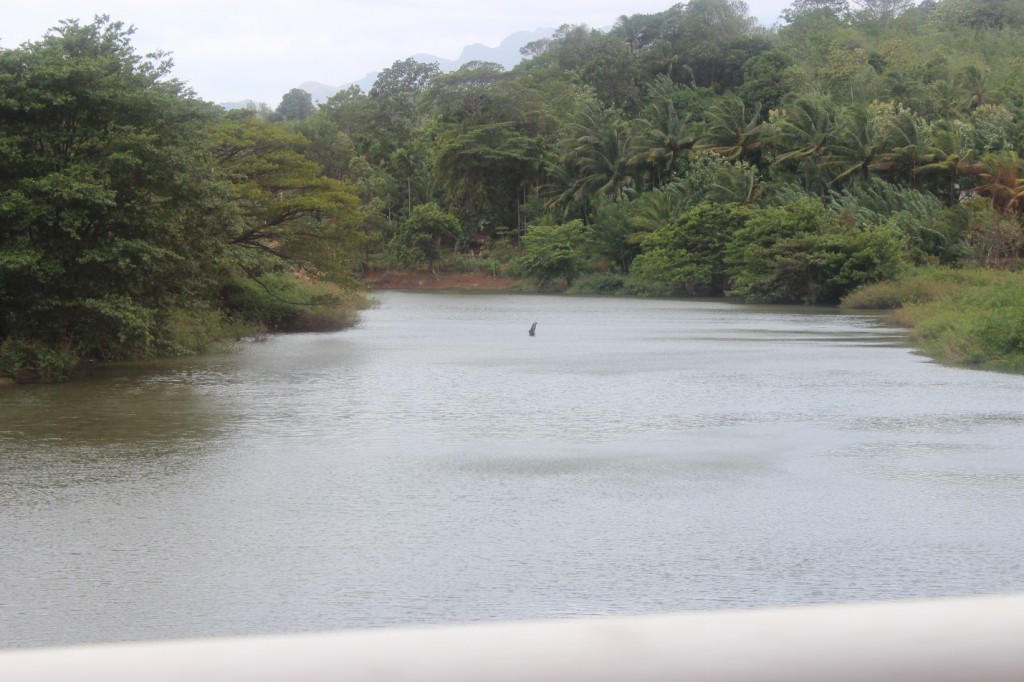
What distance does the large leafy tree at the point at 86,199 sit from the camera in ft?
57.7

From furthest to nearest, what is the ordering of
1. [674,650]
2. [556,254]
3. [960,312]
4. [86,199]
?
1. [556,254]
2. [960,312]
3. [86,199]
4. [674,650]

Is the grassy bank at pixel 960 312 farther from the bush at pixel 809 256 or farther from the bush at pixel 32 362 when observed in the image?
the bush at pixel 32 362

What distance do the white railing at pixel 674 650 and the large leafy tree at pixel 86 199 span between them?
17363 millimetres

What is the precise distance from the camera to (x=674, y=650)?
1.00 meters

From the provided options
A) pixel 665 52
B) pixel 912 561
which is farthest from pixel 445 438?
pixel 665 52

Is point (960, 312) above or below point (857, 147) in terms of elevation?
below

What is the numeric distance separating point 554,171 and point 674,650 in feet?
197

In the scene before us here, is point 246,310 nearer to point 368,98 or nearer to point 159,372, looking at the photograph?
point 159,372

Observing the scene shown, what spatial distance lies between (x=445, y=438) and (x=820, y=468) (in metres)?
3.96

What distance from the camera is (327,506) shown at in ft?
30.0

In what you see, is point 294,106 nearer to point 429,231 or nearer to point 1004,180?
point 429,231

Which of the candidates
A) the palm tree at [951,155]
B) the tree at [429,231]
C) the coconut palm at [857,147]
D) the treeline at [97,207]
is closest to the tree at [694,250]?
the coconut palm at [857,147]

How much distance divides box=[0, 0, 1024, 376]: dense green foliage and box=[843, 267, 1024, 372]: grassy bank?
2.10m

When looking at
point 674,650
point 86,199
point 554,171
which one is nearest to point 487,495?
point 674,650
